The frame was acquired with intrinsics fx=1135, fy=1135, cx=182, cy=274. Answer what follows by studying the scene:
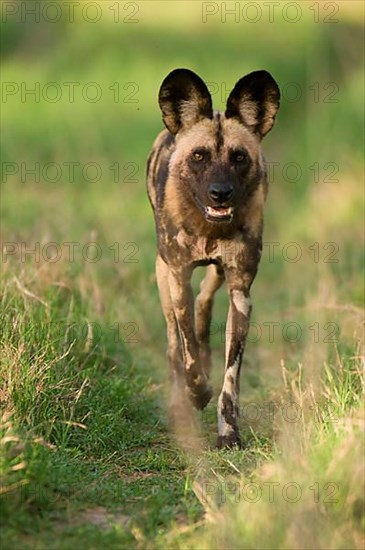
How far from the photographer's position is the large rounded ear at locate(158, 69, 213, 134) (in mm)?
5398

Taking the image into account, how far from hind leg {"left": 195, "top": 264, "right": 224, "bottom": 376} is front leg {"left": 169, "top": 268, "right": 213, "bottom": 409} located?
2.21ft

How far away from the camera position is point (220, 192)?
5152 mm

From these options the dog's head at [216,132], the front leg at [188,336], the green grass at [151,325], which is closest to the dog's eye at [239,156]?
the dog's head at [216,132]

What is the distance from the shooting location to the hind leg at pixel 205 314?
6320 mm

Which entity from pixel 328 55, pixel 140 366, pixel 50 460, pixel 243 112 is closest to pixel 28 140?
pixel 328 55

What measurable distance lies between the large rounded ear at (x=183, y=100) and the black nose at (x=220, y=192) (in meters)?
0.48

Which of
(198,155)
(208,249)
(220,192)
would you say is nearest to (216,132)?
(198,155)

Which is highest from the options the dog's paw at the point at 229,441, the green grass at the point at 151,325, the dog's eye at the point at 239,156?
the dog's eye at the point at 239,156

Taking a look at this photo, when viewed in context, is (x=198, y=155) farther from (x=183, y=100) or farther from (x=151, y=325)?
(x=151, y=325)

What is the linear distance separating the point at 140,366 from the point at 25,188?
4.16 meters

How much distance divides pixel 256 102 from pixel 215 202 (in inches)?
24.2

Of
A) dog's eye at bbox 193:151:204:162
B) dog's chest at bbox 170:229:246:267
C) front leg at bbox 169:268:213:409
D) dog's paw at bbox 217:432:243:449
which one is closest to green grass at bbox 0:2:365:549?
dog's paw at bbox 217:432:243:449

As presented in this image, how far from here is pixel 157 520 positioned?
392cm

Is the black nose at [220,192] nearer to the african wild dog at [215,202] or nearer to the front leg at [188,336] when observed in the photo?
the african wild dog at [215,202]
